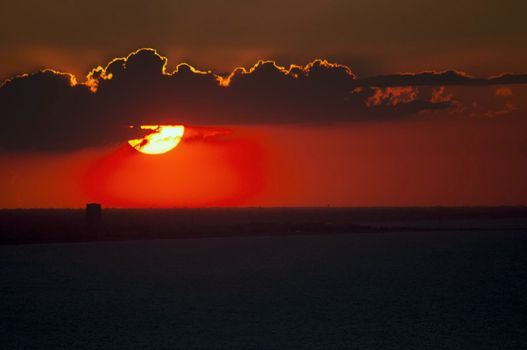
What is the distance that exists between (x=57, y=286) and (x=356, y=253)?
56.9m

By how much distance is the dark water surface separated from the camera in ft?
133

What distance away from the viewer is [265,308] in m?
52.4

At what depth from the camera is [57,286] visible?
2584 inches

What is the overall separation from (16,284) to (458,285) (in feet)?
116

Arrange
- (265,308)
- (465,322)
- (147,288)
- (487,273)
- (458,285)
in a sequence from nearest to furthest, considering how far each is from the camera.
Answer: (465,322)
(265,308)
(147,288)
(458,285)
(487,273)

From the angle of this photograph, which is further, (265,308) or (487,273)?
(487,273)

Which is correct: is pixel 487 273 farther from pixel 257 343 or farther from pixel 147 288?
pixel 257 343

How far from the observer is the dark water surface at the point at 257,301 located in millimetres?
40625

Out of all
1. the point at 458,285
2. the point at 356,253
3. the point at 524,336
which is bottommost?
the point at 524,336

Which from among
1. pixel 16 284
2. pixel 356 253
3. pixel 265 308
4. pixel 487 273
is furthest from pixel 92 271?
pixel 356 253

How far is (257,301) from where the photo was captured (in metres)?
55.9

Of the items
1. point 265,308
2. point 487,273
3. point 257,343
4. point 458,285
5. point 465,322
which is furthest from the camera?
point 487,273

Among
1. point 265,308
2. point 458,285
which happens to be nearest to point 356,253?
point 458,285

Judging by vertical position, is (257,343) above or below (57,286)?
below
